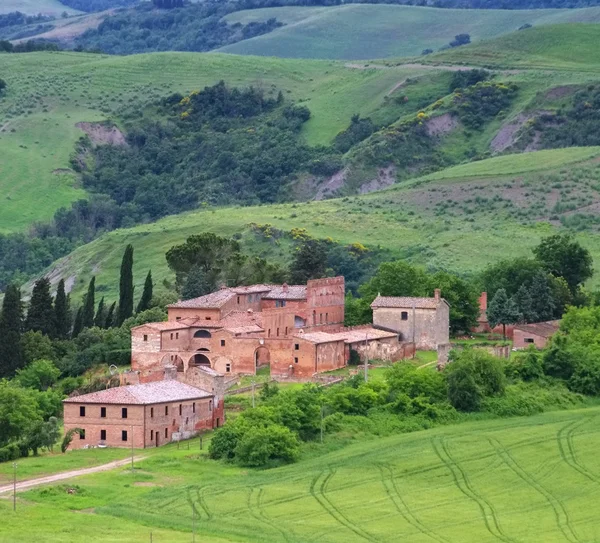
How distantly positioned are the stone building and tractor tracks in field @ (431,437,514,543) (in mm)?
20299

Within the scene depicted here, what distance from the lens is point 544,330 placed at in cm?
11638

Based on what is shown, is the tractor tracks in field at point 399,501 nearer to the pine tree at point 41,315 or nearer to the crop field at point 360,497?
the crop field at point 360,497

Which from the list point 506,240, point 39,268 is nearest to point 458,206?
point 506,240

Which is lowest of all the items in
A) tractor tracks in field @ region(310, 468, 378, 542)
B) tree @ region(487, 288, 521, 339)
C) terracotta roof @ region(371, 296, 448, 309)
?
tractor tracks in field @ region(310, 468, 378, 542)

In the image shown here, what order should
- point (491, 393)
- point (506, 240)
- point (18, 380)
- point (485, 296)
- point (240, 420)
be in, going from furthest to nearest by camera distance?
point (506, 240)
point (485, 296)
point (18, 380)
point (491, 393)
point (240, 420)

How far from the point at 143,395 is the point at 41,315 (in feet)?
108

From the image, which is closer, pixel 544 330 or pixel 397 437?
pixel 397 437

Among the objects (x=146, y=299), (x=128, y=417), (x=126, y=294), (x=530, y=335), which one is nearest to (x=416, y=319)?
(x=530, y=335)

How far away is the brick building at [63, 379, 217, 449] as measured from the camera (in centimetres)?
9088

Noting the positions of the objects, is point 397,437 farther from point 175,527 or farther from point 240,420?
point 175,527

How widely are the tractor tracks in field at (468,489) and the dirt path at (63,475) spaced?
42.7 ft

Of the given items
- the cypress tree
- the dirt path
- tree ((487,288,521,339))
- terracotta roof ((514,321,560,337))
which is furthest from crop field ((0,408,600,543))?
the cypress tree

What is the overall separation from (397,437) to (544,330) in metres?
24.8

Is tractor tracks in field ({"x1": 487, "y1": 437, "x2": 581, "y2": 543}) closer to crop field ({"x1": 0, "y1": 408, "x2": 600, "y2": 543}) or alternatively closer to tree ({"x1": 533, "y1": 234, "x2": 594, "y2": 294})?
crop field ({"x1": 0, "y1": 408, "x2": 600, "y2": 543})
